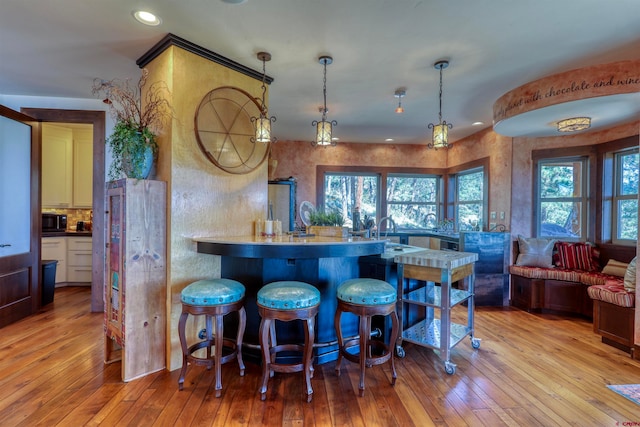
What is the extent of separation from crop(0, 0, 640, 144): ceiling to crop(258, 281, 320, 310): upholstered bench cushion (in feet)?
6.18

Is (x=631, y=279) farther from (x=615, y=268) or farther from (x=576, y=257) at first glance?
(x=576, y=257)

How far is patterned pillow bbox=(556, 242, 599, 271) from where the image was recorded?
3832 mm

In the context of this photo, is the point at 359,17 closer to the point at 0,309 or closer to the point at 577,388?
the point at 577,388

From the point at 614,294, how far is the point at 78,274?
6922mm

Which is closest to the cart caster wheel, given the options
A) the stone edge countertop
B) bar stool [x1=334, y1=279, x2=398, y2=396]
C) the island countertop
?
bar stool [x1=334, y1=279, x2=398, y2=396]

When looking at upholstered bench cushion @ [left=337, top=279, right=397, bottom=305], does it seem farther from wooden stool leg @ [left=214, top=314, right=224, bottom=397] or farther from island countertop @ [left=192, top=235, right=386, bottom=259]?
wooden stool leg @ [left=214, top=314, right=224, bottom=397]

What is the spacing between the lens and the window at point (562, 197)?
4.07 meters

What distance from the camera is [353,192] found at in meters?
5.99

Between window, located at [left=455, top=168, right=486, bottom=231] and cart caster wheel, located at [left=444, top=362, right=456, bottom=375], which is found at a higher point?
window, located at [left=455, top=168, right=486, bottom=231]

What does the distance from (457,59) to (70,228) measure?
6.38m

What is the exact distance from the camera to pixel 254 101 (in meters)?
2.94

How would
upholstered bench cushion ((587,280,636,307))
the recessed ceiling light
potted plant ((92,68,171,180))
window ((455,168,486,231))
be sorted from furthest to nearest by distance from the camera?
1. window ((455,168,486,231))
2. upholstered bench cushion ((587,280,636,307))
3. potted plant ((92,68,171,180))
4. the recessed ceiling light

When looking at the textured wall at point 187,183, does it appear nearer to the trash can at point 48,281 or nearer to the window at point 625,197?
the trash can at point 48,281

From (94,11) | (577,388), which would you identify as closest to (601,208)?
(577,388)
